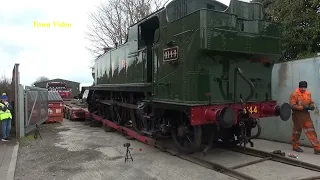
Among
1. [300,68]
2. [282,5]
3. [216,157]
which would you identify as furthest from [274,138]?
[282,5]

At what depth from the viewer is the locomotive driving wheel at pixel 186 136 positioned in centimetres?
644

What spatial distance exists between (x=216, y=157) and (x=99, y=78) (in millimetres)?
7447

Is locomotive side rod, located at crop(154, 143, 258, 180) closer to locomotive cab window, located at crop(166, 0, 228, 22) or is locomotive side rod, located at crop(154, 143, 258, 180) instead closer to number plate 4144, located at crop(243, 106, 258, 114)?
number plate 4144, located at crop(243, 106, 258, 114)

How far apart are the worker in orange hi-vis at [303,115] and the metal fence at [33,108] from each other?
8.03 meters

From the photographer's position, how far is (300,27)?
11.0 meters

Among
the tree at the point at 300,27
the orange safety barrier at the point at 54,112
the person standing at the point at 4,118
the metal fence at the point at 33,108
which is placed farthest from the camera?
the orange safety barrier at the point at 54,112

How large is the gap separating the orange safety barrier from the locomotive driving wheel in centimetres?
881

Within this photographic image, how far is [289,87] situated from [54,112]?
34.1 feet

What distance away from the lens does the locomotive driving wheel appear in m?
6.44

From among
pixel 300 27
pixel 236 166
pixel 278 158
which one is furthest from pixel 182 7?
pixel 300 27

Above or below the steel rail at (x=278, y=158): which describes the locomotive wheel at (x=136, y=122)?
above

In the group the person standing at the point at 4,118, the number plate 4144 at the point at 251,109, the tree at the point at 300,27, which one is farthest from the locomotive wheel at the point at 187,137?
the tree at the point at 300,27

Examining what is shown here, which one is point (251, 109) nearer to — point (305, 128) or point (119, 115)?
point (305, 128)

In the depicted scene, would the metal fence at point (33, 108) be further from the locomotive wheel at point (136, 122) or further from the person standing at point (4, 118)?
the locomotive wheel at point (136, 122)
